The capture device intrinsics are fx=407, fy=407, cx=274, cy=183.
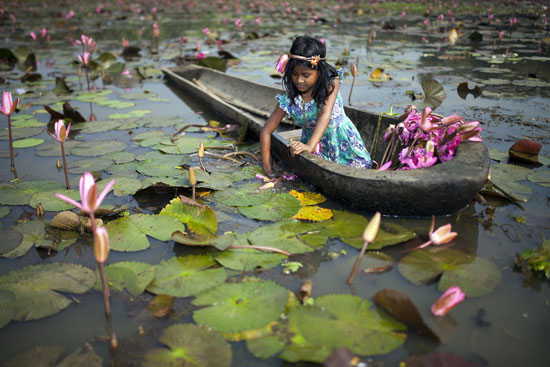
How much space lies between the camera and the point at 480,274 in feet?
5.94

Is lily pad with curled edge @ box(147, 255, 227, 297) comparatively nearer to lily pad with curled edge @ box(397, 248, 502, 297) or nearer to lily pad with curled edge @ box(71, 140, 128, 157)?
lily pad with curled edge @ box(397, 248, 502, 297)

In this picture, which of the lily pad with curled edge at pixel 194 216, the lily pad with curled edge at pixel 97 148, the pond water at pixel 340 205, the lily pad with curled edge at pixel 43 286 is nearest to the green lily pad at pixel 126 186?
the pond water at pixel 340 205

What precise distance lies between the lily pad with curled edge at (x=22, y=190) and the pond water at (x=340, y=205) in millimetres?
34

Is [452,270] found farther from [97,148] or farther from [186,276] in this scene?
[97,148]

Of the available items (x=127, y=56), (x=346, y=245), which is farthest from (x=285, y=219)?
(x=127, y=56)

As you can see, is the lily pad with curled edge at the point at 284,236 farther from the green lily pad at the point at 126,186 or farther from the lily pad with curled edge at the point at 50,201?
the lily pad with curled edge at the point at 50,201

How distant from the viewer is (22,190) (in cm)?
279

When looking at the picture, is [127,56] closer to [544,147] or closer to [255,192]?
[255,192]

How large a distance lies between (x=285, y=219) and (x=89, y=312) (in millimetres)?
1120

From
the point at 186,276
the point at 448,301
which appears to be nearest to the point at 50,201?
the point at 186,276

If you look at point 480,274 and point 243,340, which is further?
point 480,274

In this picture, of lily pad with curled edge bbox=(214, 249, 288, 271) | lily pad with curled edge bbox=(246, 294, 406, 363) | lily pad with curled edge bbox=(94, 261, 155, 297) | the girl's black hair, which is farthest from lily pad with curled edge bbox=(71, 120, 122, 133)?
lily pad with curled edge bbox=(246, 294, 406, 363)

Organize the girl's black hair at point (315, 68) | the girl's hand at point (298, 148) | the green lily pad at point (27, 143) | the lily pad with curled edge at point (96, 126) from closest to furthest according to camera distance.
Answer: the girl's black hair at point (315, 68)
the girl's hand at point (298, 148)
the green lily pad at point (27, 143)
the lily pad with curled edge at point (96, 126)

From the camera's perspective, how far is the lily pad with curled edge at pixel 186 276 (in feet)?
5.86
